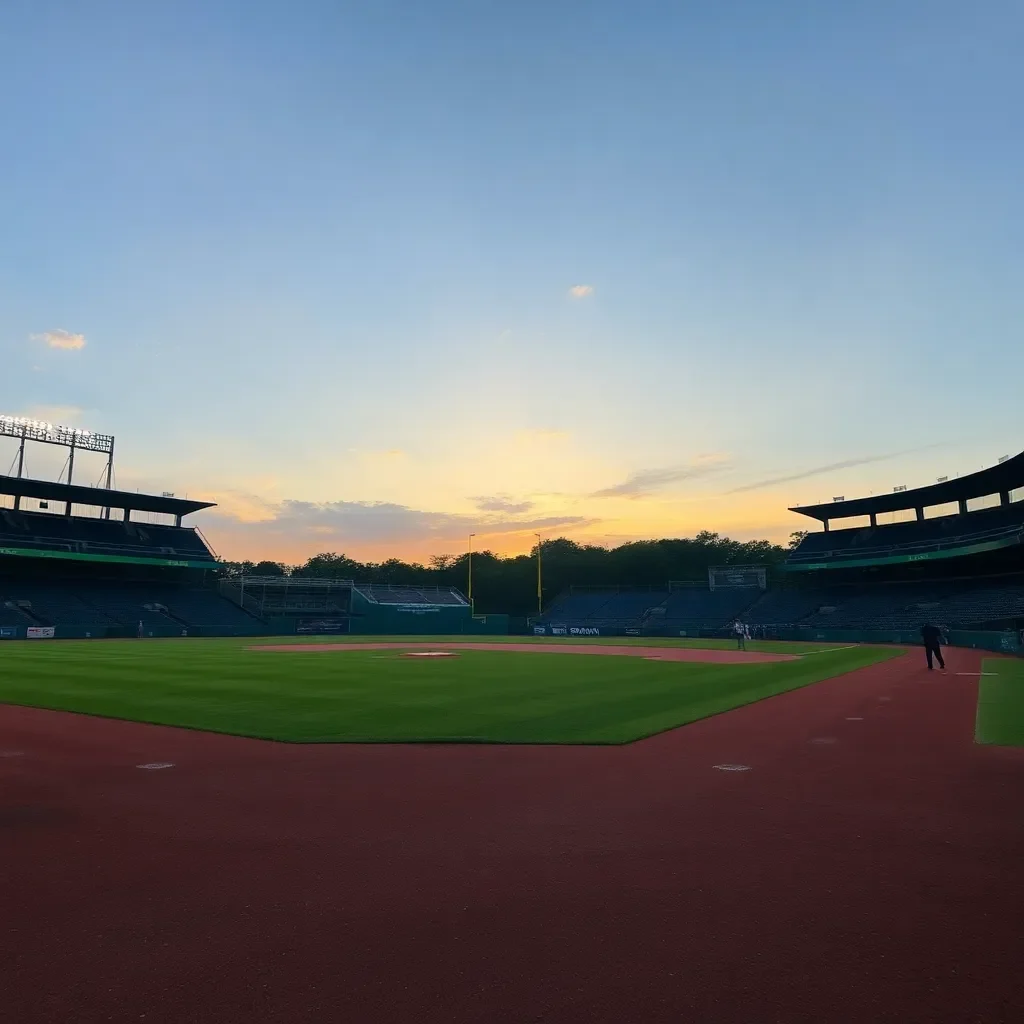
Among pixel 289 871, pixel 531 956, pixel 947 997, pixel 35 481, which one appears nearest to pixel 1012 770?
pixel 947 997

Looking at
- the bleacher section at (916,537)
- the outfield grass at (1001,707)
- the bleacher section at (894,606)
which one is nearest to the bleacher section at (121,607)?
the bleacher section at (894,606)

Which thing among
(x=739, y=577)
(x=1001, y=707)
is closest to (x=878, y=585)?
(x=739, y=577)

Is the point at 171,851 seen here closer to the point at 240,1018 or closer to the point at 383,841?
the point at 383,841

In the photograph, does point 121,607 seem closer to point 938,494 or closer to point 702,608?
point 702,608

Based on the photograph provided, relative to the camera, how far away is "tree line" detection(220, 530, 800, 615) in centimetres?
11244

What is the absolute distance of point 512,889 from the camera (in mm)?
5582

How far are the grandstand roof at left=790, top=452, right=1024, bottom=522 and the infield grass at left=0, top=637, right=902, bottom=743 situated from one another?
33.6 meters

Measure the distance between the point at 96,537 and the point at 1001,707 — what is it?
Answer: 253 ft

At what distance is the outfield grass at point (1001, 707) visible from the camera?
12359 millimetres

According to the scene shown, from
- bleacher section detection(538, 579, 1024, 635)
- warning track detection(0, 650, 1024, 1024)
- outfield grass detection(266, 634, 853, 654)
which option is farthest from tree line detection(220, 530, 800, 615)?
warning track detection(0, 650, 1024, 1024)

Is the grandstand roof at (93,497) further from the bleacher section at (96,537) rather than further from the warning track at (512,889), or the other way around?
the warning track at (512,889)

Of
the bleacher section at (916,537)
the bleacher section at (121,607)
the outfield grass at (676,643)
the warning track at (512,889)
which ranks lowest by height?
the outfield grass at (676,643)

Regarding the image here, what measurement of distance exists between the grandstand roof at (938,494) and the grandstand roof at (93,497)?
69.3m

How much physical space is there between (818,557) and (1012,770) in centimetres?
6492
